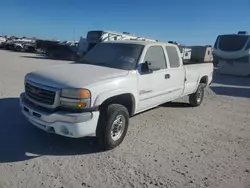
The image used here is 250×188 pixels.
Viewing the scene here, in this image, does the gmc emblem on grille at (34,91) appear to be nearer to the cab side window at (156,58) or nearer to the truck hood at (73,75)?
the truck hood at (73,75)

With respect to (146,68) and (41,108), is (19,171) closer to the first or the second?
(41,108)

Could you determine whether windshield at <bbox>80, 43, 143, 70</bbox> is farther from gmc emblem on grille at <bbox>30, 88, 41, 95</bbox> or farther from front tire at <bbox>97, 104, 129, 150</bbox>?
A: gmc emblem on grille at <bbox>30, 88, 41, 95</bbox>

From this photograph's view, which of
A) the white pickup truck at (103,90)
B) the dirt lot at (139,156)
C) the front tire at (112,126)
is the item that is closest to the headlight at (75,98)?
the white pickup truck at (103,90)

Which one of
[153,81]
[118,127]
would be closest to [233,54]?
[153,81]

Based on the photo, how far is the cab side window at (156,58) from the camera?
5219 millimetres

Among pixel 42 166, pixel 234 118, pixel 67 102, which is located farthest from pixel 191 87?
pixel 42 166

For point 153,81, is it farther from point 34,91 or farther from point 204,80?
point 204,80

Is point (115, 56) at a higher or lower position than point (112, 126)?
higher

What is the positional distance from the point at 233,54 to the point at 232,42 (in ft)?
3.79

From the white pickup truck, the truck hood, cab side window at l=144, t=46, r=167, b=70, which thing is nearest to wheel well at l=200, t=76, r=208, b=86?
the white pickup truck

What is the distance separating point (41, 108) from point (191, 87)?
4.32 meters

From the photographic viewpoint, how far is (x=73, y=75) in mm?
4234

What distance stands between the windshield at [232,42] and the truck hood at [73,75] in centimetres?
1476

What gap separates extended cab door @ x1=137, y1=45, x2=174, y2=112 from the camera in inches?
194
